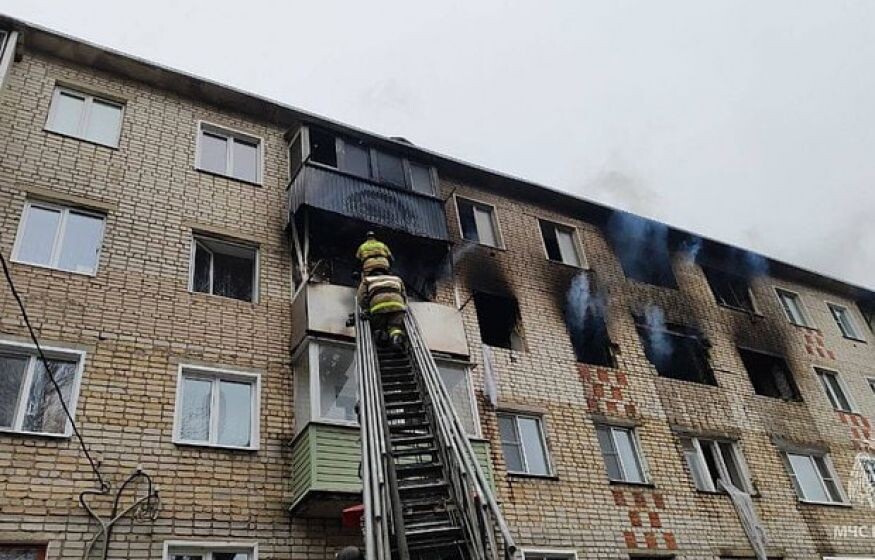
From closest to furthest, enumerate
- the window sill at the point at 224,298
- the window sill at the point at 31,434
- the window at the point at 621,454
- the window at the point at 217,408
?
the window sill at the point at 31,434 → the window at the point at 217,408 → the window sill at the point at 224,298 → the window at the point at 621,454

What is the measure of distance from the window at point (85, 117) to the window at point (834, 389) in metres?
17.3

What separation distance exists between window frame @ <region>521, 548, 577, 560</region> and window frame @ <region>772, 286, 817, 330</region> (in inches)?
445

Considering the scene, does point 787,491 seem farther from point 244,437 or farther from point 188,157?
point 188,157

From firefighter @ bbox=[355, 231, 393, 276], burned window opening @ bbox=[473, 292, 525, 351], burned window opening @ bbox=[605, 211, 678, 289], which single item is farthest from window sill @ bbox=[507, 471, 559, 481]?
burned window opening @ bbox=[605, 211, 678, 289]

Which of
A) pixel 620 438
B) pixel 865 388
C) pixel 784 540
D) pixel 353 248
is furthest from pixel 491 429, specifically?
pixel 865 388

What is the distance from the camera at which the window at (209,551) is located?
780 centimetres

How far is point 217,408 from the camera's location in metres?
9.23

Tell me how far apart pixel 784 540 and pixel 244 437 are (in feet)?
33.9

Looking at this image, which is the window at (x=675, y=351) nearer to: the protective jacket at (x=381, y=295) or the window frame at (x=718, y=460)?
the window frame at (x=718, y=460)

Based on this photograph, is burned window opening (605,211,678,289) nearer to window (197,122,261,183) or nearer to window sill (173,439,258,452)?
window (197,122,261,183)

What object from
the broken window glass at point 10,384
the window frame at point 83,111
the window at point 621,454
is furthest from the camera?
the window at point 621,454

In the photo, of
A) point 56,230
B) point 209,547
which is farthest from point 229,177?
point 209,547

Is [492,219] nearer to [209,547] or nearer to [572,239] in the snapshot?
[572,239]

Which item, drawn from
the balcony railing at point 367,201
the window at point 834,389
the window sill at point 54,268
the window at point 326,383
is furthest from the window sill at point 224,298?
the window at point 834,389
